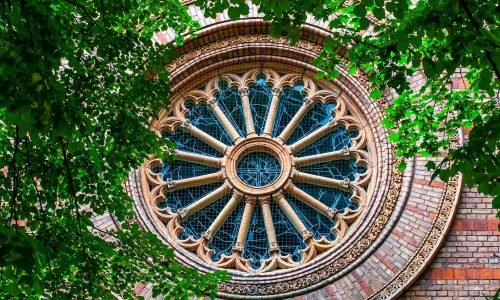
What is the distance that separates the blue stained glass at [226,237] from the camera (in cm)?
1535

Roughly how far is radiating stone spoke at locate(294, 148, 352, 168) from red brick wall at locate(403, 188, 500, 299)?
7.09ft

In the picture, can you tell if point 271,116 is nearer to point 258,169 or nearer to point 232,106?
point 232,106

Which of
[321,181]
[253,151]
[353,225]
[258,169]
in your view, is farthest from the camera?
[253,151]

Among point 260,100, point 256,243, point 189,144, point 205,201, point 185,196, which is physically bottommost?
point 256,243

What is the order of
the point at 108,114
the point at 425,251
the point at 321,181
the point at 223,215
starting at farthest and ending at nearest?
1. the point at 321,181
2. the point at 223,215
3. the point at 425,251
4. the point at 108,114

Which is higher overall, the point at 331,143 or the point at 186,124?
the point at 186,124

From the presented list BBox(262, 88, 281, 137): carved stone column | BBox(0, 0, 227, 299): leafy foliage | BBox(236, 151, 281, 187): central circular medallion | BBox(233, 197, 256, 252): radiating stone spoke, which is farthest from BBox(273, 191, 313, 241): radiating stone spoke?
BBox(0, 0, 227, 299): leafy foliage

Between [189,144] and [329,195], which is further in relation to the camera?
[189,144]

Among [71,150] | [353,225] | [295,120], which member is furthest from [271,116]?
[71,150]

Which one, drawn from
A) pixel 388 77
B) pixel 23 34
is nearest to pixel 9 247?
pixel 23 34

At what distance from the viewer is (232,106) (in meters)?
16.6

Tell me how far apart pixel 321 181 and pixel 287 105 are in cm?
163

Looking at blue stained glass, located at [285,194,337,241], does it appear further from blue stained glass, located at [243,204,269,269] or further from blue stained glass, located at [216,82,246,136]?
blue stained glass, located at [216,82,246,136]

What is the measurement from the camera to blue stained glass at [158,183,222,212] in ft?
51.8
